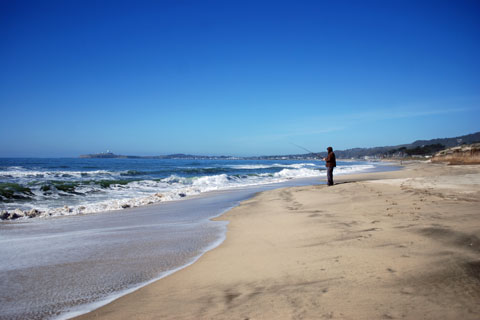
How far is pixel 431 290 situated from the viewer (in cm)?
211

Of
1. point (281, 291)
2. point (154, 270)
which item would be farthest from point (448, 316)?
point (154, 270)

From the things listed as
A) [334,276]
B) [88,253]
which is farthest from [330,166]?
[88,253]

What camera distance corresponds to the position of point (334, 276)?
2570mm

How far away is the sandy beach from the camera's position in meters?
1.98

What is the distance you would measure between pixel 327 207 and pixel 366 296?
502 cm

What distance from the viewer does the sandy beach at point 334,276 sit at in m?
1.98

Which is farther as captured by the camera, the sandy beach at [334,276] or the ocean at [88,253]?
the ocean at [88,253]

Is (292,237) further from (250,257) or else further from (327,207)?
(327,207)

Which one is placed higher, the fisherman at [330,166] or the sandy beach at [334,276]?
the fisherman at [330,166]

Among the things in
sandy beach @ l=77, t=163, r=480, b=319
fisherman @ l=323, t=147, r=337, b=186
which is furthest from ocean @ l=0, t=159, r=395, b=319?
fisherman @ l=323, t=147, r=337, b=186

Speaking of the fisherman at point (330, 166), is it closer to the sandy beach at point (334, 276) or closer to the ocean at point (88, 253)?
the ocean at point (88, 253)

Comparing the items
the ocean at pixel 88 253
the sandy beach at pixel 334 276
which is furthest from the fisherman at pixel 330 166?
the sandy beach at pixel 334 276

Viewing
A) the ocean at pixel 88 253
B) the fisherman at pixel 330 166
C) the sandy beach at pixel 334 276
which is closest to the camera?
the sandy beach at pixel 334 276

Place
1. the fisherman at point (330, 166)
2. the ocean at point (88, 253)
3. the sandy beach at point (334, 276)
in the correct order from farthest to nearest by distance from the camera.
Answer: the fisherman at point (330, 166) → the ocean at point (88, 253) → the sandy beach at point (334, 276)
